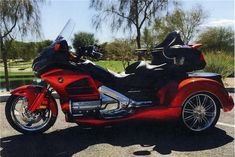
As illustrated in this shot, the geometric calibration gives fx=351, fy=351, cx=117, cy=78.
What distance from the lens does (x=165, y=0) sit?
54.4 ft

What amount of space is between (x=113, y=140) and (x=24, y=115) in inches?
A: 52.8

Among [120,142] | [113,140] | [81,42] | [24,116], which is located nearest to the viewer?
[120,142]

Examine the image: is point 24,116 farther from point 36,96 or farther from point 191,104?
point 191,104

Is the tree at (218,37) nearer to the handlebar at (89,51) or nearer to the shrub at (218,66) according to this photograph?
the shrub at (218,66)

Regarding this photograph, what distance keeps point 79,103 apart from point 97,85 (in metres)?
0.37

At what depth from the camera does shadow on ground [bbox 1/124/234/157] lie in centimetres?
439

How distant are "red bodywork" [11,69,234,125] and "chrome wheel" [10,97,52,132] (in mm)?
102

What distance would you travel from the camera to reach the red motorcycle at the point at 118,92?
496 centimetres

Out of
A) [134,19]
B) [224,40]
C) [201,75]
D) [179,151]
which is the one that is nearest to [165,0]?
[134,19]

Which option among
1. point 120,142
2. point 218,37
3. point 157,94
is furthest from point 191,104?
point 218,37

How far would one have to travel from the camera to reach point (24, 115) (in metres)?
5.05

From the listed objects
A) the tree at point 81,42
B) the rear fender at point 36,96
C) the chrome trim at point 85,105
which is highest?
the tree at point 81,42

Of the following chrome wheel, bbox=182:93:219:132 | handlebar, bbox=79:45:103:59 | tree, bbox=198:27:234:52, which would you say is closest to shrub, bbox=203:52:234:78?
chrome wheel, bbox=182:93:219:132

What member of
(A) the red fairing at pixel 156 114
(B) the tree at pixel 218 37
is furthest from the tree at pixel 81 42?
(B) the tree at pixel 218 37
